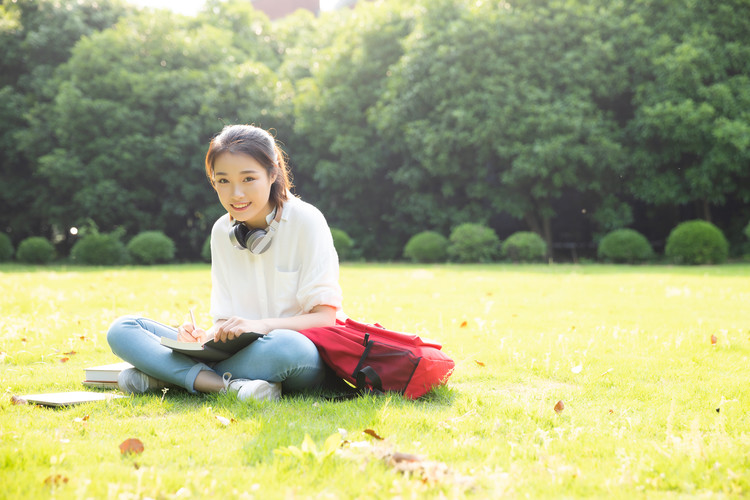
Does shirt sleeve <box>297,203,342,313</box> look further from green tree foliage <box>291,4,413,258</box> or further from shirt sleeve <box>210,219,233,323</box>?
green tree foliage <box>291,4,413,258</box>

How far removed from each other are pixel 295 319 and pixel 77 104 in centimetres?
2152

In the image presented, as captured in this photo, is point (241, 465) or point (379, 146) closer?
point (241, 465)

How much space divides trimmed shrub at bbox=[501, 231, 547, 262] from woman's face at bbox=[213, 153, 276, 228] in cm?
1594

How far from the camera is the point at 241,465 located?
88.1 inches

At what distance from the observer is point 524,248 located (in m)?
18.5

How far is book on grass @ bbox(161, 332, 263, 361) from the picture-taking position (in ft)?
10.3

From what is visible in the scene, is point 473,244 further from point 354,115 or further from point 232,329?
point 232,329

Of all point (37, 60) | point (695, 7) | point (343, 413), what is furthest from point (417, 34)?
point (343, 413)

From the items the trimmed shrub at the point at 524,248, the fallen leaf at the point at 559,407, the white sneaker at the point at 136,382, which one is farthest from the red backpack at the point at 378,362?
the trimmed shrub at the point at 524,248

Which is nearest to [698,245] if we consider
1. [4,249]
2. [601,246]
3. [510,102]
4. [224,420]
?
[601,246]

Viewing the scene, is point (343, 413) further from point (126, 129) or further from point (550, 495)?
point (126, 129)

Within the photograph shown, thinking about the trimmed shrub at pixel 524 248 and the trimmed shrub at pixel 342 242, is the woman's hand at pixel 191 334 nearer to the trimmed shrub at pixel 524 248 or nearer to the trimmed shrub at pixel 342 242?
the trimmed shrub at pixel 524 248

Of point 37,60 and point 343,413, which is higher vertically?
point 37,60

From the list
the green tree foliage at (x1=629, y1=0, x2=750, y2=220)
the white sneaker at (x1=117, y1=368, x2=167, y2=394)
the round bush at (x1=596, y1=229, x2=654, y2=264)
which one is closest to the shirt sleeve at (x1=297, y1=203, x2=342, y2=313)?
the white sneaker at (x1=117, y1=368, x2=167, y2=394)
